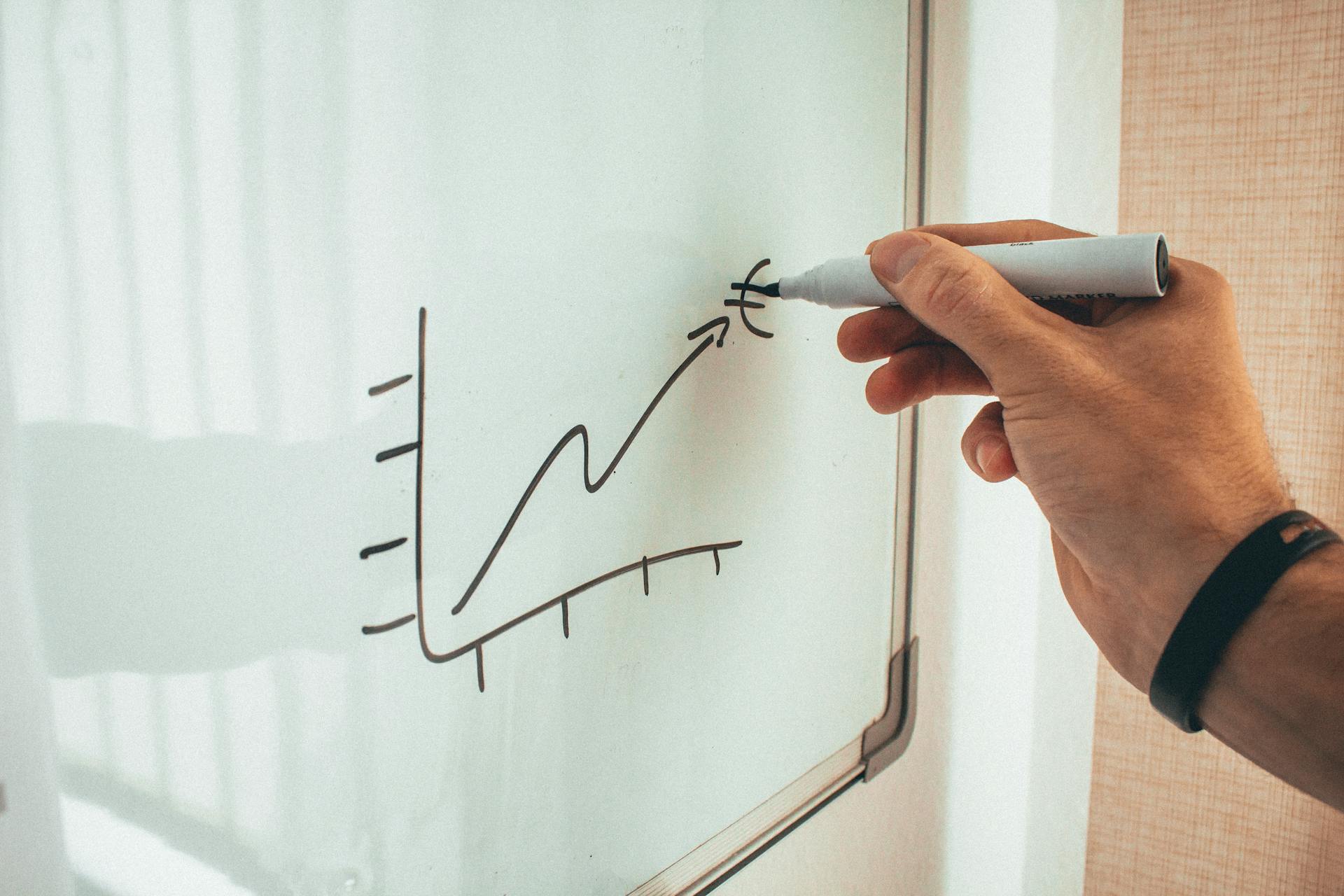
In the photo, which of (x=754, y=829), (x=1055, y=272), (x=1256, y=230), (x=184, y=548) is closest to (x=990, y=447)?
(x=1055, y=272)

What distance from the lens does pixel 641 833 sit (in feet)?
1.22

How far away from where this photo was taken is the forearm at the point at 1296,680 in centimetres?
30

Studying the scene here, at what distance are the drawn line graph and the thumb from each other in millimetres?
96

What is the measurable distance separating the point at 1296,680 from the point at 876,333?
272 mm

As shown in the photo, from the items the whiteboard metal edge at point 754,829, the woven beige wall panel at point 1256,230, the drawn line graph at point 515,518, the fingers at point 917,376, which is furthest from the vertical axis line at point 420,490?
the woven beige wall panel at point 1256,230

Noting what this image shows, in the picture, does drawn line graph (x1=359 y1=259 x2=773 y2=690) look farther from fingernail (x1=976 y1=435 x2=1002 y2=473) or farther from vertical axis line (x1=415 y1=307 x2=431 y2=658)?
fingernail (x1=976 y1=435 x2=1002 y2=473)

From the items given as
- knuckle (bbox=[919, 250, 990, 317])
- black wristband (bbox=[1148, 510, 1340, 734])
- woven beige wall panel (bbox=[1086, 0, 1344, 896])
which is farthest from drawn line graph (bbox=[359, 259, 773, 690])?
woven beige wall panel (bbox=[1086, 0, 1344, 896])

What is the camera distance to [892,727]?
604 millimetres

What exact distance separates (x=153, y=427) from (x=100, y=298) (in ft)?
0.12

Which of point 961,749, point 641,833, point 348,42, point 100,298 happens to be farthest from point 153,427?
point 961,749

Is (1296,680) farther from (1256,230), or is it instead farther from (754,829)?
(1256,230)

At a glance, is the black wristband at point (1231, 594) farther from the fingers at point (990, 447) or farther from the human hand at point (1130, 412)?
the fingers at point (990, 447)

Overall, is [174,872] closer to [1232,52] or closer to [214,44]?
[214,44]

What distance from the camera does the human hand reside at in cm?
33
